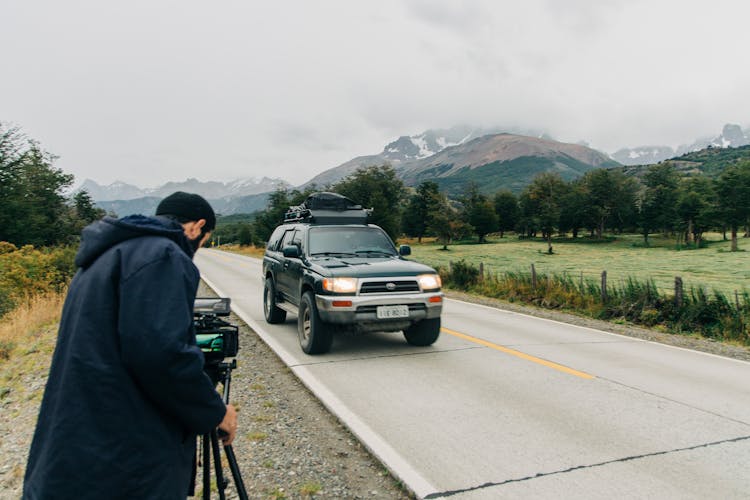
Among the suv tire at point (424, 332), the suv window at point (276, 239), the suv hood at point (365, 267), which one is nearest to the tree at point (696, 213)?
the suv window at point (276, 239)

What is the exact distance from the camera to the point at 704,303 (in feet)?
35.9

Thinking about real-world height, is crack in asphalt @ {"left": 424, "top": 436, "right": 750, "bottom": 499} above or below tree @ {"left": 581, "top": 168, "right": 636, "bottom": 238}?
below

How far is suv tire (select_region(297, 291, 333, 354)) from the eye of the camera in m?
7.14

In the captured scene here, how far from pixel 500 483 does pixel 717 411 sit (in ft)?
10.7

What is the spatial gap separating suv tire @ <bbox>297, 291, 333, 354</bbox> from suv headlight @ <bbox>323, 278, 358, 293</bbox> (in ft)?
1.60

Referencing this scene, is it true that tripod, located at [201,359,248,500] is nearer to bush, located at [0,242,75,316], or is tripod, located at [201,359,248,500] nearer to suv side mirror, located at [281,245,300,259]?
suv side mirror, located at [281,245,300,259]

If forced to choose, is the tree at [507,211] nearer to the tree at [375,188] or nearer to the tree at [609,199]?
the tree at [609,199]

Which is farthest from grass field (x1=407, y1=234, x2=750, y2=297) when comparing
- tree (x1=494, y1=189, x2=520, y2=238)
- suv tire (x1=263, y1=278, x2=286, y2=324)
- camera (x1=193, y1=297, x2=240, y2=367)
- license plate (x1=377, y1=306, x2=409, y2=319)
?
tree (x1=494, y1=189, x2=520, y2=238)

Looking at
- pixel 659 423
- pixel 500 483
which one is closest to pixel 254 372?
pixel 500 483

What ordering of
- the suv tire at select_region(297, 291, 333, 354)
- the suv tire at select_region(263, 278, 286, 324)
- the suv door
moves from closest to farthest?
1. the suv tire at select_region(297, 291, 333, 354)
2. the suv door
3. the suv tire at select_region(263, 278, 286, 324)

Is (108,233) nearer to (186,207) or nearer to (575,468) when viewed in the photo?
(186,207)

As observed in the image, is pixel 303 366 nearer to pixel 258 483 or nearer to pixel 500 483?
pixel 258 483

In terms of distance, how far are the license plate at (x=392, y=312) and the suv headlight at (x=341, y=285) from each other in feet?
1.61

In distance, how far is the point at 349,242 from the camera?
336 inches
